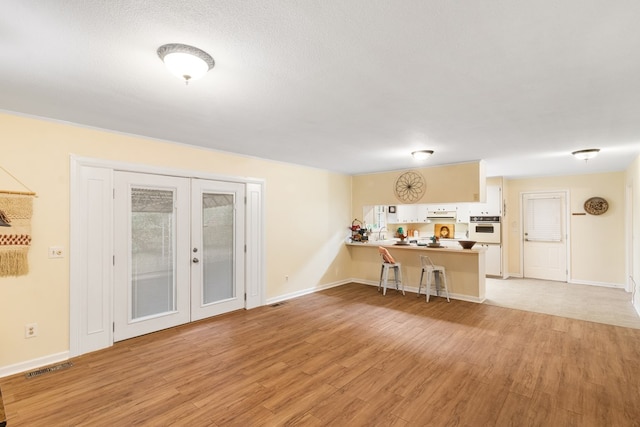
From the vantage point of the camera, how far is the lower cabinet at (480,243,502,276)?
25.0 ft

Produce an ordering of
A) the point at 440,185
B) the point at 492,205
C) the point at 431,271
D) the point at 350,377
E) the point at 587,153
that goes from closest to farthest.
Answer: the point at 350,377 < the point at 587,153 < the point at 431,271 < the point at 440,185 < the point at 492,205

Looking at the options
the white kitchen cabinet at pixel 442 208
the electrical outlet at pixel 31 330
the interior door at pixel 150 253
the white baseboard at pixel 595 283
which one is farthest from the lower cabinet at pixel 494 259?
the electrical outlet at pixel 31 330

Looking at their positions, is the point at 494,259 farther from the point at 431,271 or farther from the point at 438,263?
the point at 431,271

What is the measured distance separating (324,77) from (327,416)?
254cm

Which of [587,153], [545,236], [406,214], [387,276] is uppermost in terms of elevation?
[587,153]

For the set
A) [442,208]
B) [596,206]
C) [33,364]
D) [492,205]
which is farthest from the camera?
[442,208]

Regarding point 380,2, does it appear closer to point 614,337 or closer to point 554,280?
point 614,337

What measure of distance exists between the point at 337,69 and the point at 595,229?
7703mm

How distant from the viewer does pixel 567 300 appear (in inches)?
222

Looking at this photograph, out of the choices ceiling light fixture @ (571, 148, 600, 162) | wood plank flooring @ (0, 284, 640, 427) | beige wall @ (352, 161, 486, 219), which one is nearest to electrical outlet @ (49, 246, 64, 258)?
wood plank flooring @ (0, 284, 640, 427)

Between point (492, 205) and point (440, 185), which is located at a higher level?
point (440, 185)

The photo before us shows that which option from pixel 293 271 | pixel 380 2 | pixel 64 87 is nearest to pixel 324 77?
pixel 380 2

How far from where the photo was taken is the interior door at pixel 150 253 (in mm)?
3764

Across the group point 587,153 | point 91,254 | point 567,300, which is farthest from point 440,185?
point 91,254
